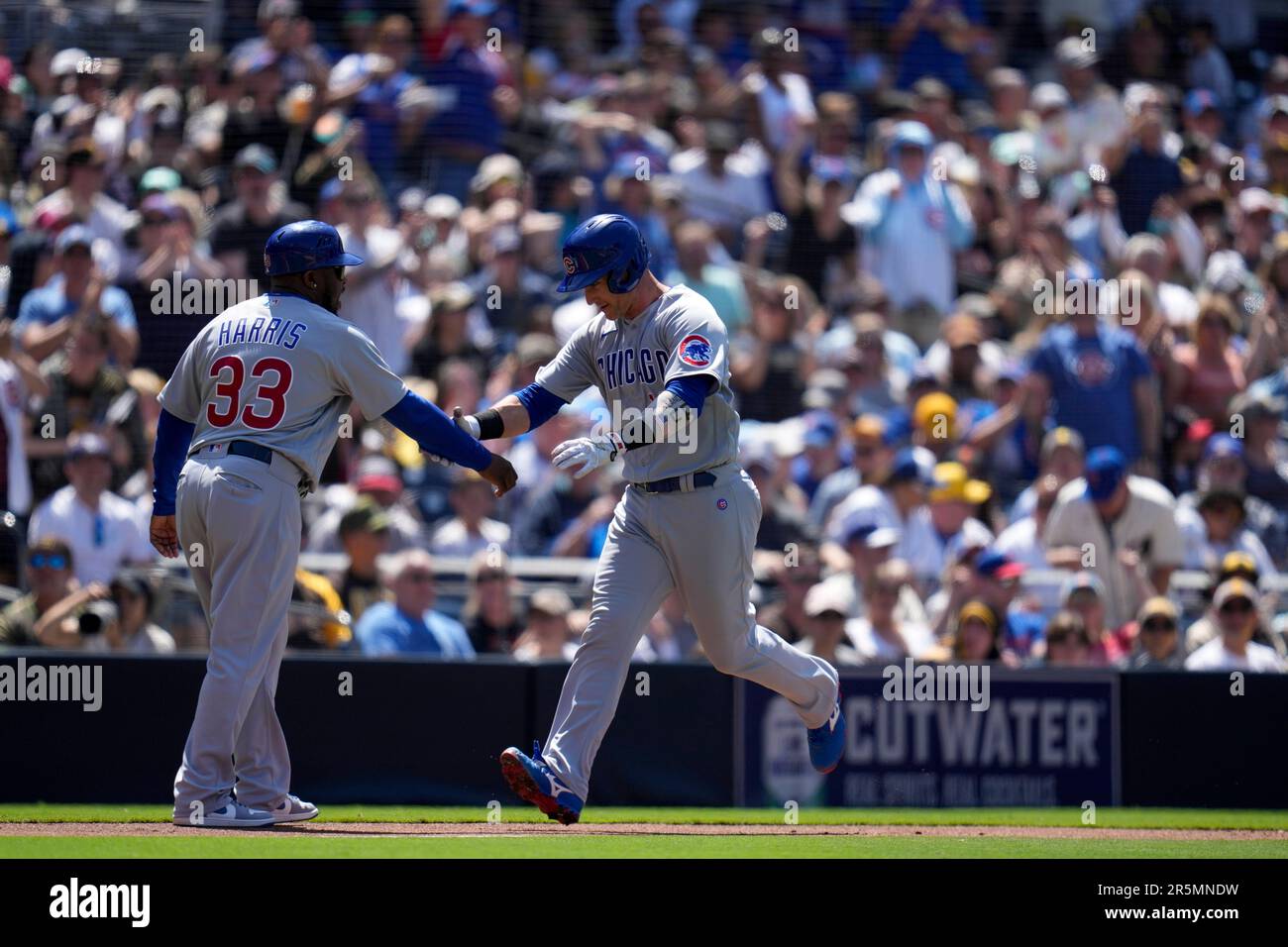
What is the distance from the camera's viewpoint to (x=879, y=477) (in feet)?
36.2

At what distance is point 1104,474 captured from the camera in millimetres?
10633

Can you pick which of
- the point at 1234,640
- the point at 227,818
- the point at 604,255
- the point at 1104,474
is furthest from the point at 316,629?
the point at 1234,640

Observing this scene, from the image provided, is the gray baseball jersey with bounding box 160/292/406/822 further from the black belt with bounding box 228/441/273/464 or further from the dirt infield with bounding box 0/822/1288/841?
the dirt infield with bounding box 0/822/1288/841

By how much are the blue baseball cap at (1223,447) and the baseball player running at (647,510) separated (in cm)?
528

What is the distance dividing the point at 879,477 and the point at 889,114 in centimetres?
427

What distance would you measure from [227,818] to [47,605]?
9.90 ft

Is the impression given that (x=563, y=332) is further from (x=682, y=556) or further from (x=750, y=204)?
(x=682, y=556)

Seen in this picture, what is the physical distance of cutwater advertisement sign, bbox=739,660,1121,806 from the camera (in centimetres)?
895

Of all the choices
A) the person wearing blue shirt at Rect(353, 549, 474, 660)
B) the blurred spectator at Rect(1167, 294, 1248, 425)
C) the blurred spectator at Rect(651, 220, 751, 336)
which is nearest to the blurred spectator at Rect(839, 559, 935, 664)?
the person wearing blue shirt at Rect(353, 549, 474, 660)

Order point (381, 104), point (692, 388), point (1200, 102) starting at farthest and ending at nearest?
point (1200, 102)
point (381, 104)
point (692, 388)

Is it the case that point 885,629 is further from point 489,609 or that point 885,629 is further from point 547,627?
point 489,609

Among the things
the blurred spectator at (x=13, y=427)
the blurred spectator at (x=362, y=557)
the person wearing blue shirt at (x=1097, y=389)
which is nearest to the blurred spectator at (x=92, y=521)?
the blurred spectator at (x=13, y=427)

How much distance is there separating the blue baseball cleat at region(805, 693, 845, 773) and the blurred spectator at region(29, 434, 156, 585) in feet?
14.3
